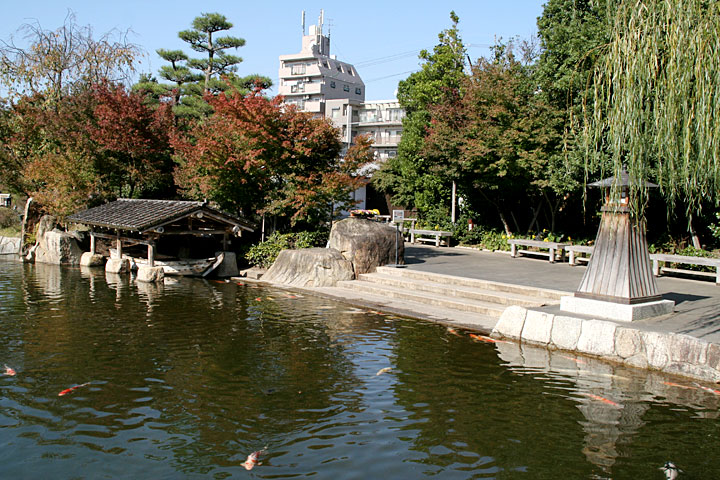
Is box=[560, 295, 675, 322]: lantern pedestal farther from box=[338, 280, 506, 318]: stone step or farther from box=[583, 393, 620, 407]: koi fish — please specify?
box=[583, 393, 620, 407]: koi fish

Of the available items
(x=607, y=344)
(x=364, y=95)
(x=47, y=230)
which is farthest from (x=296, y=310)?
(x=364, y=95)

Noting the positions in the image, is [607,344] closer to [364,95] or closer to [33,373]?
[33,373]

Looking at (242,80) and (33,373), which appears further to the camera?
(242,80)

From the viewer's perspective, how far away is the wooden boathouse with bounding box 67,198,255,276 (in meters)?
17.6

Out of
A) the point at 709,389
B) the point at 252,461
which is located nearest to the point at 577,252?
the point at 709,389

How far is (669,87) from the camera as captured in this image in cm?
745

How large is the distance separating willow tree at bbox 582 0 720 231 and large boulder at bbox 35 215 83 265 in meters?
19.3

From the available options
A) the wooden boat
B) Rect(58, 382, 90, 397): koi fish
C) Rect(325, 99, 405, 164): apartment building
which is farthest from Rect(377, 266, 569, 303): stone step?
Rect(325, 99, 405, 164): apartment building

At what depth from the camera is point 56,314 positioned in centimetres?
1216

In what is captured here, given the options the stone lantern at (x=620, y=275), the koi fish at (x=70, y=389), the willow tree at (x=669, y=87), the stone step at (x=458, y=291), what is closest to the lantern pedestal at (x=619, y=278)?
the stone lantern at (x=620, y=275)

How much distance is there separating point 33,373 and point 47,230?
54.5ft

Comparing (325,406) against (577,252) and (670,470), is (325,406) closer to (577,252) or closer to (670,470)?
(670,470)

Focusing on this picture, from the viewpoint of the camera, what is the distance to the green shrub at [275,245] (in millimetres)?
18734

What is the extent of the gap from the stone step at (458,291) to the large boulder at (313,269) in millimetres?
715
